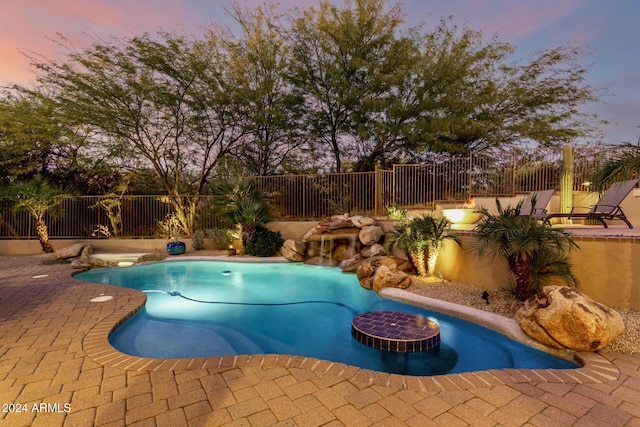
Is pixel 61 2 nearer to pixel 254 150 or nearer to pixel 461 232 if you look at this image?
pixel 254 150

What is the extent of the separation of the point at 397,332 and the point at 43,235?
12.5m

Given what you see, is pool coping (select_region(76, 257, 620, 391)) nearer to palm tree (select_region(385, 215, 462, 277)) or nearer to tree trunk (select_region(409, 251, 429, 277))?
palm tree (select_region(385, 215, 462, 277))

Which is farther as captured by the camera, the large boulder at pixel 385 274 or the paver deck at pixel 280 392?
the large boulder at pixel 385 274

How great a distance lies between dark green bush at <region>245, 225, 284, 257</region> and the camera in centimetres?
1014

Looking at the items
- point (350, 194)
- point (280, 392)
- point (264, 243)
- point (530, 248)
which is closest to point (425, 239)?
point (530, 248)

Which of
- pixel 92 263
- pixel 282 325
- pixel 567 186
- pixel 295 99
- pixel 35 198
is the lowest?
pixel 282 325

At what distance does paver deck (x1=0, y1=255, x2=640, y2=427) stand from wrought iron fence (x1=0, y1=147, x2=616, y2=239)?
28.0 feet

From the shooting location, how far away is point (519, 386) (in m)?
2.38

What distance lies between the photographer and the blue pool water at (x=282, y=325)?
3369mm

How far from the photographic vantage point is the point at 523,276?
4250 mm

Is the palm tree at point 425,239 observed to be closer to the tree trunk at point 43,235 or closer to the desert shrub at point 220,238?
the desert shrub at point 220,238

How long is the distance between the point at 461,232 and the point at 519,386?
4029 millimetres

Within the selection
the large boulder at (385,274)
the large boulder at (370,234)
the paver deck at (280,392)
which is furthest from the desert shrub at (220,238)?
the paver deck at (280,392)

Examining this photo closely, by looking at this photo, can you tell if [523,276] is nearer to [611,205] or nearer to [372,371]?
[372,371]
